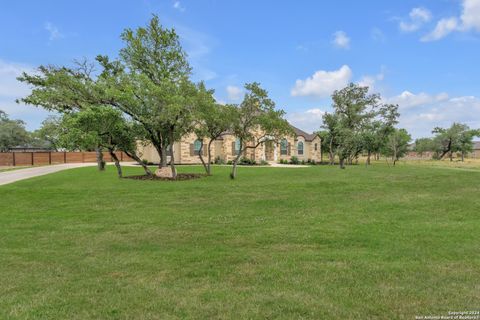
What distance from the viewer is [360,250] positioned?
5746 mm

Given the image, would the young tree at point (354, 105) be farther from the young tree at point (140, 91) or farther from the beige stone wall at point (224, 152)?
the young tree at point (140, 91)

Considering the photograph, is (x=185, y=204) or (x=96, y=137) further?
(x=96, y=137)

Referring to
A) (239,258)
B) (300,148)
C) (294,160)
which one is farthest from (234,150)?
(239,258)

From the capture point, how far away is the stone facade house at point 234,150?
38562 millimetres

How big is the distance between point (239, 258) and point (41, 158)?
145 feet

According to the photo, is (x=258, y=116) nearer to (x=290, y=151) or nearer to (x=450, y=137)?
(x=290, y=151)

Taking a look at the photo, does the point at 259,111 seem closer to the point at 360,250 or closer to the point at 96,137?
the point at 96,137

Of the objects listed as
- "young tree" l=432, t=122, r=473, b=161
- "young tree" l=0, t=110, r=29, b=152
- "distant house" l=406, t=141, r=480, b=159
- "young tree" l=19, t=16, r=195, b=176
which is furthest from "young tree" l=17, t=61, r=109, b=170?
"distant house" l=406, t=141, r=480, b=159

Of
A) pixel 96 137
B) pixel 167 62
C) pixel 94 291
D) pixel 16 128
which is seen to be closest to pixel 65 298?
pixel 94 291

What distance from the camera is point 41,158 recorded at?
42.5 m

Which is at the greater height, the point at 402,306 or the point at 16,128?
the point at 16,128

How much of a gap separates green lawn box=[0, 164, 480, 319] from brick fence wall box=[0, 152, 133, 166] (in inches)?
1356

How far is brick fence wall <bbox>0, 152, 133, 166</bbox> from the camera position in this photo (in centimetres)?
3984

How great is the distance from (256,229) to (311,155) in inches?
1511
